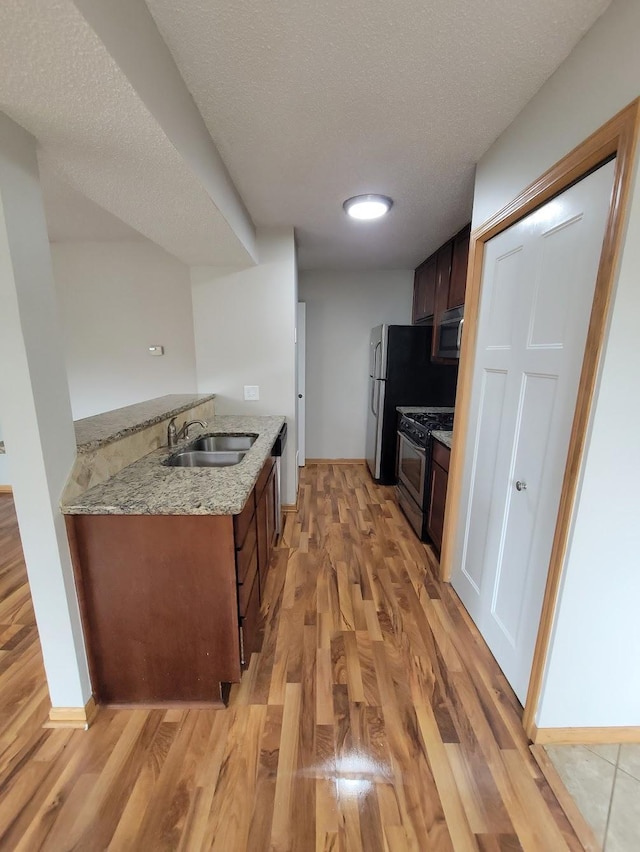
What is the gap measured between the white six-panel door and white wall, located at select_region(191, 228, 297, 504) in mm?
1513

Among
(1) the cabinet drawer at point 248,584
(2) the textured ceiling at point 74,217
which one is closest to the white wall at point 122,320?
(2) the textured ceiling at point 74,217

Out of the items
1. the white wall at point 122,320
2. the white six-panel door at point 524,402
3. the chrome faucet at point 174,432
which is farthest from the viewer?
the white wall at point 122,320

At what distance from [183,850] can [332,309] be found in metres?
4.28

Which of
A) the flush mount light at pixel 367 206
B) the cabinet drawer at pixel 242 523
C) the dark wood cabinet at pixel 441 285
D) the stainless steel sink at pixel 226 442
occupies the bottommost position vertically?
the cabinet drawer at pixel 242 523

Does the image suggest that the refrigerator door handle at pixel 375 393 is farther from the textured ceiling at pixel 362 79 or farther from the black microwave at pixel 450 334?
the textured ceiling at pixel 362 79

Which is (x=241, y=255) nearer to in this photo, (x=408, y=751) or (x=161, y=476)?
(x=161, y=476)

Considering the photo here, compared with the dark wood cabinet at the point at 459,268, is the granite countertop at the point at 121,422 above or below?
below

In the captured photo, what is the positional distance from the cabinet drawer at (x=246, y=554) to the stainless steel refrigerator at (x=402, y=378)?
2368 millimetres

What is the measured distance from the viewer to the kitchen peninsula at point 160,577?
4.07 feet

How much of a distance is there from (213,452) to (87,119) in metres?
1.55

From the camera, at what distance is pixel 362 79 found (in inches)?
47.9

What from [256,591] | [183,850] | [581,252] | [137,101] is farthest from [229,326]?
[183,850]

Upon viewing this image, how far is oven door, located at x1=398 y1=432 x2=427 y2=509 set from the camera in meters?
2.60

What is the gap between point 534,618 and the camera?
1.33 m
